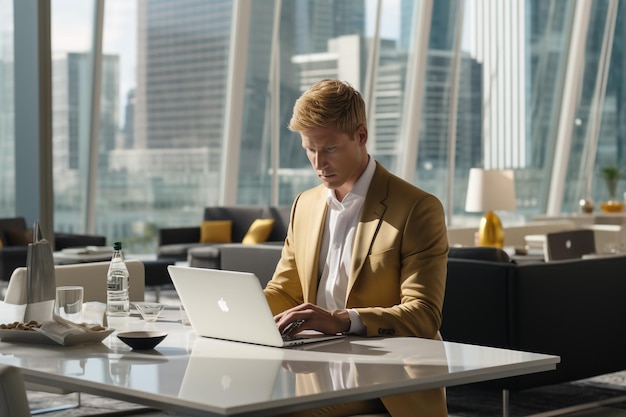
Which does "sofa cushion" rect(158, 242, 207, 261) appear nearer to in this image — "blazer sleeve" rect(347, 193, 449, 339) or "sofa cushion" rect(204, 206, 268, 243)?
"sofa cushion" rect(204, 206, 268, 243)

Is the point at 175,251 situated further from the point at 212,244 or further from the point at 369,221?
the point at 369,221

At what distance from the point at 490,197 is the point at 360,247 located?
515 centimetres

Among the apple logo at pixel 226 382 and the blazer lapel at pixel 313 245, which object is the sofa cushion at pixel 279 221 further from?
the apple logo at pixel 226 382

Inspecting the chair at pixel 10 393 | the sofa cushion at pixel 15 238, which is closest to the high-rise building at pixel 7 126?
the sofa cushion at pixel 15 238

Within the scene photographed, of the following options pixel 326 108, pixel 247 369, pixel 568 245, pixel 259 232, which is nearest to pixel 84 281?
pixel 326 108

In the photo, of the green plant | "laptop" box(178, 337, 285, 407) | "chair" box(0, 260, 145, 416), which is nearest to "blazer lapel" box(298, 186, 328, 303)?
"laptop" box(178, 337, 285, 407)

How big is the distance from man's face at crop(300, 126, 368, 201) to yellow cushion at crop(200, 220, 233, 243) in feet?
23.5

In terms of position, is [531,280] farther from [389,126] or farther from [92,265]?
[389,126]

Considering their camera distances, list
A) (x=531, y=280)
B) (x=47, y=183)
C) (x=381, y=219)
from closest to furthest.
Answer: (x=381, y=219), (x=531, y=280), (x=47, y=183)

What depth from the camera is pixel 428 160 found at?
1177 cm

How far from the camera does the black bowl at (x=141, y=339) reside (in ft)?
7.29

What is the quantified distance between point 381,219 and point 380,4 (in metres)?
8.91

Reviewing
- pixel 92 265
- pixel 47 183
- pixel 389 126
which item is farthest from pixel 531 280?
pixel 389 126

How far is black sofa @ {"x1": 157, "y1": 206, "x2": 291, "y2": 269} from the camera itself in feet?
29.5
